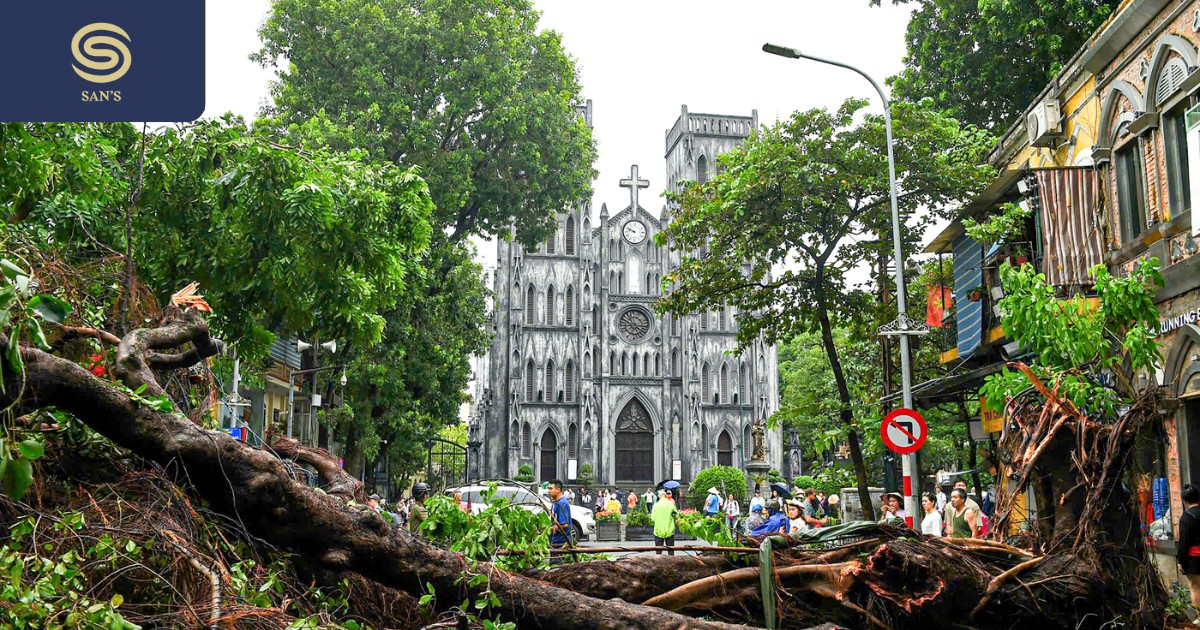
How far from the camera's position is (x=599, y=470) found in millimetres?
56656

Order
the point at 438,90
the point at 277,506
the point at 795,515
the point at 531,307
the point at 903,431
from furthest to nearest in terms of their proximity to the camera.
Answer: the point at 531,307 → the point at 438,90 → the point at 903,431 → the point at 795,515 → the point at 277,506

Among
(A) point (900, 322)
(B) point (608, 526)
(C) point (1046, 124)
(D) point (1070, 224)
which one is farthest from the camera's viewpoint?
(B) point (608, 526)

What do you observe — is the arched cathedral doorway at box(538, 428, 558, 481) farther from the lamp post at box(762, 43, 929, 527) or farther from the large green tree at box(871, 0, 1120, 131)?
the lamp post at box(762, 43, 929, 527)

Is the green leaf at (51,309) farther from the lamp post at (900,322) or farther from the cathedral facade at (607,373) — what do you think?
the cathedral facade at (607,373)

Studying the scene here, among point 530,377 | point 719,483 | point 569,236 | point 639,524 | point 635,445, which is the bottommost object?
point 639,524

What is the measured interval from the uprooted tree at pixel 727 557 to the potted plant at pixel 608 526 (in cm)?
2038

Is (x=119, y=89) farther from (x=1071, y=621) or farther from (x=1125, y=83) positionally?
(x=1125, y=83)

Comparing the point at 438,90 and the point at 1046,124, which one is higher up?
the point at 438,90

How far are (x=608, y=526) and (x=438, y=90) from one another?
1287cm

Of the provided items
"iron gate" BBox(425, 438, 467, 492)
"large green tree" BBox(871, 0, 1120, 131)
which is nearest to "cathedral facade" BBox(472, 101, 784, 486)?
"iron gate" BBox(425, 438, 467, 492)

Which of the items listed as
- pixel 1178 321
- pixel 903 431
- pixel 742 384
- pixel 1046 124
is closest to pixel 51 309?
pixel 903 431

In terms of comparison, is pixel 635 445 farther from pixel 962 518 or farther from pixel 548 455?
pixel 962 518

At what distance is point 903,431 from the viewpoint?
1391cm

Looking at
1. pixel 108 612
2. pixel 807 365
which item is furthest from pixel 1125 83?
pixel 807 365
